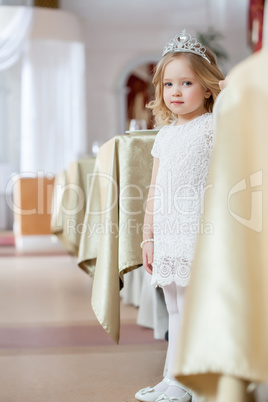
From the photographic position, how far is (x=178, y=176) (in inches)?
72.8

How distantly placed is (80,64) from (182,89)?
9177 mm

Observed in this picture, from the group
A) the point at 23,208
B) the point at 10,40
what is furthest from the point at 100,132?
the point at 23,208

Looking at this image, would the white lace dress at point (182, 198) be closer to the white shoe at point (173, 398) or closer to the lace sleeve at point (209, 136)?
the lace sleeve at point (209, 136)

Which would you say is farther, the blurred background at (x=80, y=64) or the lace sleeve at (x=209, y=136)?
the blurred background at (x=80, y=64)

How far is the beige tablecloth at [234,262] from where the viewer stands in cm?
109

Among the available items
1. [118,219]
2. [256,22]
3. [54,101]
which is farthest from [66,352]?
[54,101]

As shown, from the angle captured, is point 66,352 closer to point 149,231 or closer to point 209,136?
point 149,231

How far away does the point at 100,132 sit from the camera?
11.4 m

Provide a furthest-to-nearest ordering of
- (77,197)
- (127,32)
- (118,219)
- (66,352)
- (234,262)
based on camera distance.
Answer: (127,32) → (77,197) → (66,352) → (118,219) → (234,262)

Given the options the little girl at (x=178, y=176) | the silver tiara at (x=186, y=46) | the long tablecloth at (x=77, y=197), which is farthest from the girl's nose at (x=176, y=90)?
the long tablecloth at (x=77, y=197)

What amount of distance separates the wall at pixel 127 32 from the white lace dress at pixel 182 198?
30.8 feet

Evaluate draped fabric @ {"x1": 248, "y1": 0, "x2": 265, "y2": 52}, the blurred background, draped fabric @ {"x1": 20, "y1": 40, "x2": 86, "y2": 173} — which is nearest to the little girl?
draped fabric @ {"x1": 248, "y1": 0, "x2": 265, "y2": 52}

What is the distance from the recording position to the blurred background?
34.7ft

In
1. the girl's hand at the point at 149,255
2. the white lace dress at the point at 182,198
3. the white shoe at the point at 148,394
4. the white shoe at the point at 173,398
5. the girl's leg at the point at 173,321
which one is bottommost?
the white shoe at the point at 148,394
